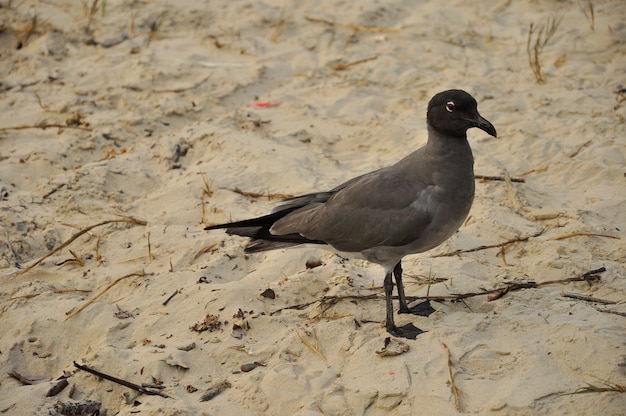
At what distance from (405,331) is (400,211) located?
0.76 meters

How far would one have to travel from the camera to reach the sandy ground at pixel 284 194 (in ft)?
15.2

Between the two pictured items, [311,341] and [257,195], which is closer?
[311,341]

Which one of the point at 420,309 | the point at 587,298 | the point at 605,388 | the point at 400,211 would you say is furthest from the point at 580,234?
the point at 605,388

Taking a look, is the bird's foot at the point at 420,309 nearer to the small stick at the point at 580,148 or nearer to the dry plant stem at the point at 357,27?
the small stick at the point at 580,148

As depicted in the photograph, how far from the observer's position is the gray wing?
5.07 metres

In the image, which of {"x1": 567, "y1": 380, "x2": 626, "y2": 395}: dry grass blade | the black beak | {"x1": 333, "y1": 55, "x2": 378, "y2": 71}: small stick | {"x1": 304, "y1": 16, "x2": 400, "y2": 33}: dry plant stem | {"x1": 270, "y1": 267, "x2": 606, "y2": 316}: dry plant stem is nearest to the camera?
{"x1": 567, "y1": 380, "x2": 626, "y2": 395}: dry grass blade

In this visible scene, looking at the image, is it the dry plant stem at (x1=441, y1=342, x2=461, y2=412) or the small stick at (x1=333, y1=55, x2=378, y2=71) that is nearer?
the dry plant stem at (x1=441, y1=342, x2=461, y2=412)

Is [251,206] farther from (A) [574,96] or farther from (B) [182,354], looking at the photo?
(A) [574,96]

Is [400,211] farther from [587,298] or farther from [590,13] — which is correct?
[590,13]

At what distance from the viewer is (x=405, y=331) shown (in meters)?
5.04

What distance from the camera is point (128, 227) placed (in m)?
6.35

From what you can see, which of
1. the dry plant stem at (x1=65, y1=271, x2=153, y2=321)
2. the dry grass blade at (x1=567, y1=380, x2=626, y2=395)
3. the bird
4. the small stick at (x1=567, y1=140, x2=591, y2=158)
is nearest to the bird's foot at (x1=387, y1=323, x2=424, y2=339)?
the bird

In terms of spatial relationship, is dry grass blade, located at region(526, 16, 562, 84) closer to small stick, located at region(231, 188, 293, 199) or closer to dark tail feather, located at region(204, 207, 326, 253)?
small stick, located at region(231, 188, 293, 199)

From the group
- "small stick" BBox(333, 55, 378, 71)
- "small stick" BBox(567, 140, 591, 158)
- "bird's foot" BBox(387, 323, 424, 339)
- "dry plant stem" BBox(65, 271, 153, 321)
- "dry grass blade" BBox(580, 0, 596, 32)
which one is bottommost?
"dry plant stem" BBox(65, 271, 153, 321)
